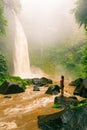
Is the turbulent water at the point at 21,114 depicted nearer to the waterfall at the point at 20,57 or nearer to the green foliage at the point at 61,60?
the waterfall at the point at 20,57

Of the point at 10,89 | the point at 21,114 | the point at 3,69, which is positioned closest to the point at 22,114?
the point at 21,114

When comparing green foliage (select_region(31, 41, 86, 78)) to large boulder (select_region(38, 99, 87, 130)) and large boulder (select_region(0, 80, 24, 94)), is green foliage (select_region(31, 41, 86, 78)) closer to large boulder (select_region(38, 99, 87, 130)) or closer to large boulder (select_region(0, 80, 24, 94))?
large boulder (select_region(0, 80, 24, 94))

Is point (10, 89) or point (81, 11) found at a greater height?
point (81, 11)

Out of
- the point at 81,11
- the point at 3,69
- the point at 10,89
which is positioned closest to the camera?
the point at 10,89

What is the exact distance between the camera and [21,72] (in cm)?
6003

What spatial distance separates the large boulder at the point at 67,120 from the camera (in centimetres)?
1031

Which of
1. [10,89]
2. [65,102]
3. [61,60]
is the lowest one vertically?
[65,102]

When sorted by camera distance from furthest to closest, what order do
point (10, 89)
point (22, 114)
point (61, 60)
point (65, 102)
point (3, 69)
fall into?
point (61, 60) < point (3, 69) < point (10, 89) < point (65, 102) < point (22, 114)

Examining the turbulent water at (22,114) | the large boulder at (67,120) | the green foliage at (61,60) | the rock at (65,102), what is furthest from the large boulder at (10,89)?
the green foliage at (61,60)

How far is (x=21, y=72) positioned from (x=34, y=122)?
4717cm

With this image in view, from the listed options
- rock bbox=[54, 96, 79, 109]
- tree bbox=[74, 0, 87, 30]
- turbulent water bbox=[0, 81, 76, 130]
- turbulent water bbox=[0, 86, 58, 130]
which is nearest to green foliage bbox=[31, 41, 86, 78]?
tree bbox=[74, 0, 87, 30]

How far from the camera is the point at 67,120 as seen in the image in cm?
1060

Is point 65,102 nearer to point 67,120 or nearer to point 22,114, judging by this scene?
point 22,114

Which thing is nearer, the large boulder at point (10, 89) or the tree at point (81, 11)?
the large boulder at point (10, 89)
